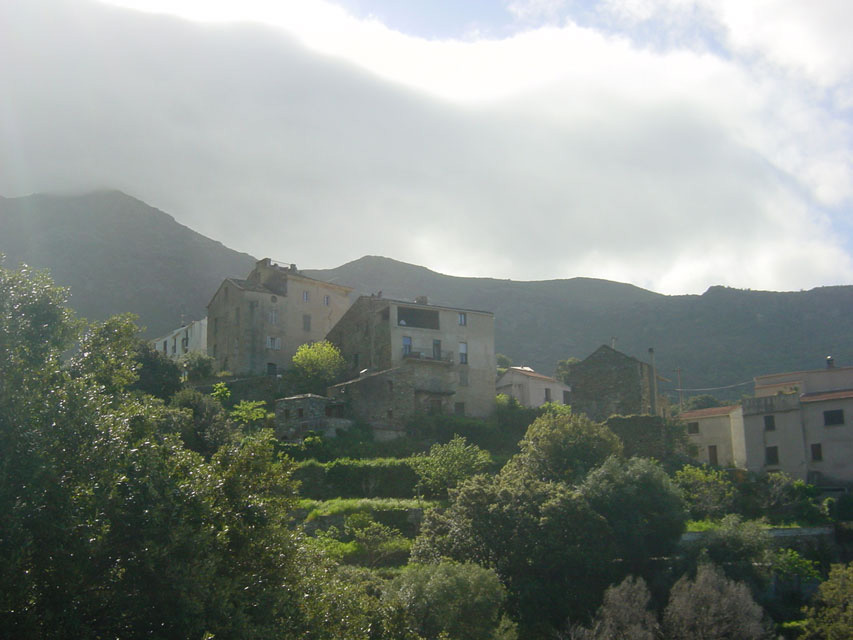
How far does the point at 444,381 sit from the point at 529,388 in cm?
1102

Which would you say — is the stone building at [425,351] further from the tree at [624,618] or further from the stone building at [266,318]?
the tree at [624,618]

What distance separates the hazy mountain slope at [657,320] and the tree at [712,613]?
81835 millimetres

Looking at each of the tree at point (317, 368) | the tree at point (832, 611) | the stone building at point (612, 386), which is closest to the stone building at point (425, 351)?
the tree at point (317, 368)

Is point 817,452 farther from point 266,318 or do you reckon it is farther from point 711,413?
point 266,318

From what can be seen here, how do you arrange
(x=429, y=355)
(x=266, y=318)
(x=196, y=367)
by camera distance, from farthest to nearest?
(x=266, y=318) < (x=196, y=367) < (x=429, y=355)

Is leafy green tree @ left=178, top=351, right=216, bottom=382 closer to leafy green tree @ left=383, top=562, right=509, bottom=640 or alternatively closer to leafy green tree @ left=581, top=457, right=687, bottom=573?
leafy green tree @ left=581, top=457, right=687, bottom=573

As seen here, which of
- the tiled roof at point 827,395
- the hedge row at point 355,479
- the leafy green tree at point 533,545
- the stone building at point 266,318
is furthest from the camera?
the stone building at point 266,318

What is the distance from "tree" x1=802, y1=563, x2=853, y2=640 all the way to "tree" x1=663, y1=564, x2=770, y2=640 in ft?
8.59

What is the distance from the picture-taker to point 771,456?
5694 centimetres

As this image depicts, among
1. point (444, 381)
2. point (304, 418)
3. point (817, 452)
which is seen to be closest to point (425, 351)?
point (444, 381)

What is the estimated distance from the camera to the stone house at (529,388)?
71.8 m

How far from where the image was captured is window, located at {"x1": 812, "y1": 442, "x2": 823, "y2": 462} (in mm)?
55159

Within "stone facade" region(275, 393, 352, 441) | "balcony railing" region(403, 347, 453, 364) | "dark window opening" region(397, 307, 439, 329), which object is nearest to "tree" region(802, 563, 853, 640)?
"stone facade" region(275, 393, 352, 441)

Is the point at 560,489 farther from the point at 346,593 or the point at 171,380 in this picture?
the point at 171,380
